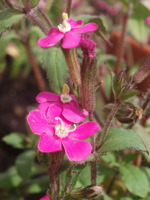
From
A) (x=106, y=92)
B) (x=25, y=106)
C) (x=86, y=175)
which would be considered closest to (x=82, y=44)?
(x=86, y=175)

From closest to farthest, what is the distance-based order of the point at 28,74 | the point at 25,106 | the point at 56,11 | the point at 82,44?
the point at 82,44 < the point at 56,11 < the point at 25,106 < the point at 28,74

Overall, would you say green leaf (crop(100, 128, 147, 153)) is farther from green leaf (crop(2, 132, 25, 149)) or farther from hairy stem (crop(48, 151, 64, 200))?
green leaf (crop(2, 132, 25, 149))

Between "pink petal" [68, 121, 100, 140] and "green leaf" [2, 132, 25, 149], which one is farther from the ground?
"pink petal" [68, 121, 100, 140]

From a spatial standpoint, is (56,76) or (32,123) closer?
(32,123)

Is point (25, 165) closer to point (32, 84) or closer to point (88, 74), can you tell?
point (88, 74)

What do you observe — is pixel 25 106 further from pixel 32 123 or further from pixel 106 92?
pixel 32 123

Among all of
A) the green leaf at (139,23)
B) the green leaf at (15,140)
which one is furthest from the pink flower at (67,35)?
the green leaf at (139,23)

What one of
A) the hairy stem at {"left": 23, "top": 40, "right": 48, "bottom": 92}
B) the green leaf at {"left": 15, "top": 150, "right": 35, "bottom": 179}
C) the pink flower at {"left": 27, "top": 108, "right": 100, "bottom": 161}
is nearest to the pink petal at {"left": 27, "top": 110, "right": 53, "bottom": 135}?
the pink flower at {"left": 27, "top": 108, "right": 100, "bottom": 161}
